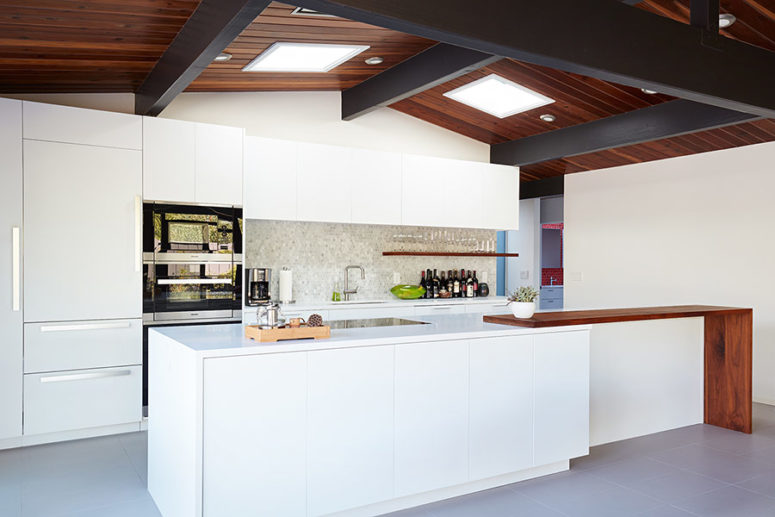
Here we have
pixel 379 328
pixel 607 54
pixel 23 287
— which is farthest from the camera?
pixel 23 287

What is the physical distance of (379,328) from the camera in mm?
3354

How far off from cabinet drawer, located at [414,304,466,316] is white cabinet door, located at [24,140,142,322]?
256cm

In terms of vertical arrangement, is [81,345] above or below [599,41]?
below

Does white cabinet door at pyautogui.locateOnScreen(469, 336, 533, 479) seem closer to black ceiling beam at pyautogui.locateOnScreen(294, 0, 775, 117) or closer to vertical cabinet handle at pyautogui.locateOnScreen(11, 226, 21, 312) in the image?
black ceiling beam at pyautogui.locateOnScreen(294, 0, 775, 117)

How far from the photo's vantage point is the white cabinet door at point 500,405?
3.24 metres

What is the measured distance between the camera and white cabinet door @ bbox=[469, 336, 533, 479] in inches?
128

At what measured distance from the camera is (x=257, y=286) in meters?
5.20

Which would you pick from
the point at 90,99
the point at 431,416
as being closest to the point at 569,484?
the point at 431,416

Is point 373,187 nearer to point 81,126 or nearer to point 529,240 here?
point 81,126

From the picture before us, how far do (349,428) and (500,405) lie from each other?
3.07 ft

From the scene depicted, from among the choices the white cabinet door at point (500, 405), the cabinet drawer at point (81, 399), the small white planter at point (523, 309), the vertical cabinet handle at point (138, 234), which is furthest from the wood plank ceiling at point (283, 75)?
the white cabinet door at point (500, 405)

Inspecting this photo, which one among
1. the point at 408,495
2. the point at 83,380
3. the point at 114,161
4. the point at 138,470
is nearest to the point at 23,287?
the point at 83,380

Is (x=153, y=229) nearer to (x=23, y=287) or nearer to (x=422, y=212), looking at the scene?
(x=23, y=287)

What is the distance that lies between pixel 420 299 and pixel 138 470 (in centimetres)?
336
